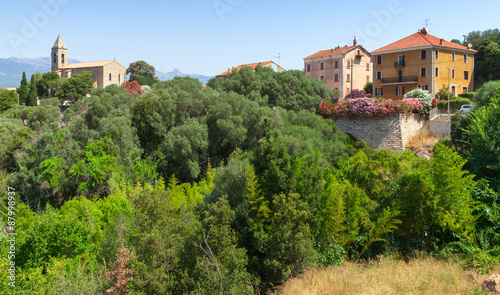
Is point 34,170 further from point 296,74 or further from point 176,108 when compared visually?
point 296,74

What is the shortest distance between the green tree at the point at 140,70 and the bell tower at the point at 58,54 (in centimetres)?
2115

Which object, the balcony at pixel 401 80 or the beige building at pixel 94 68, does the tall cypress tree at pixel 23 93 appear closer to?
the beige building at pixel 94 68

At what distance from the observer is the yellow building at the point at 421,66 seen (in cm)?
3875

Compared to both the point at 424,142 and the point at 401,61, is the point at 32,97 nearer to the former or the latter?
the point at 401,61

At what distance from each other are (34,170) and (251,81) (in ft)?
58.1

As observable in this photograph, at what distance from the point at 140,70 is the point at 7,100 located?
25579mm

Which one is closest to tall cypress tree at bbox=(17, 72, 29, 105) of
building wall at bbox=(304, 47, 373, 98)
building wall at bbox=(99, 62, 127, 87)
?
building wall at bbox=(99, 62, 127, 87)

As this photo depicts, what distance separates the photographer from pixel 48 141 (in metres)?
24.0

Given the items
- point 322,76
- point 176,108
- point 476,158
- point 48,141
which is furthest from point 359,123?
point 322,76

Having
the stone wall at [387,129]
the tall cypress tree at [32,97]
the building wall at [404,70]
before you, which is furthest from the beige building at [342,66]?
the tall cypress tree at [32,97]

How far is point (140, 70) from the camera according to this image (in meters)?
80.1

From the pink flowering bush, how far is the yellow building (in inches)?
474

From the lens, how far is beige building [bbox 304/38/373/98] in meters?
52.2

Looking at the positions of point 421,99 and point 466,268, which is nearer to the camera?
point 466,268
